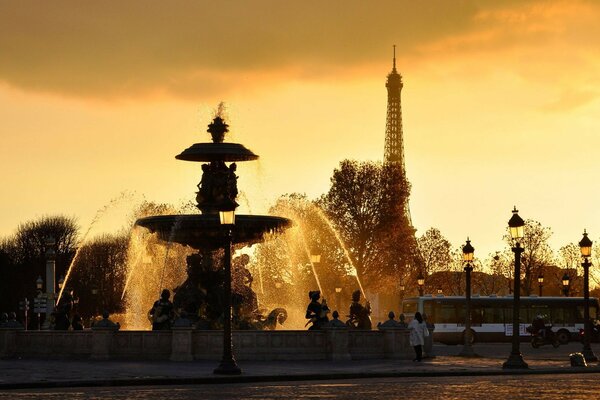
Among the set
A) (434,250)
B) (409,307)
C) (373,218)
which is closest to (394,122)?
(434,250)

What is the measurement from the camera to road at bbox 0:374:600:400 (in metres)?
22.2

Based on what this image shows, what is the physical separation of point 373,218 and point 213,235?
126 ft

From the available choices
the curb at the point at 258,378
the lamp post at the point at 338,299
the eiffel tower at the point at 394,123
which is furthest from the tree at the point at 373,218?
the eiffel tower at the point at 394,123

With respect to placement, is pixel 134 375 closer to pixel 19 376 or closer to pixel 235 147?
pixel 19 376

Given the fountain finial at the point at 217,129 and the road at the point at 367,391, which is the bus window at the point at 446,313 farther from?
the road at the point at 367,391

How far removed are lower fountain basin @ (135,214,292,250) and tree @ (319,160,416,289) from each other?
119 feet

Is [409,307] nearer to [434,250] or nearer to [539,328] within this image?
[539,328]

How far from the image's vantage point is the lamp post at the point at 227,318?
93.8 ft

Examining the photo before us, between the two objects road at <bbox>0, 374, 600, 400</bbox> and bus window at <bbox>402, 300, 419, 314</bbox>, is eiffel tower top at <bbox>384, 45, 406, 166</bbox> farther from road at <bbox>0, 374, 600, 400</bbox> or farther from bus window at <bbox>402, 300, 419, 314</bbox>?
road at <bbox>0, 374, 600, 400</bbox>

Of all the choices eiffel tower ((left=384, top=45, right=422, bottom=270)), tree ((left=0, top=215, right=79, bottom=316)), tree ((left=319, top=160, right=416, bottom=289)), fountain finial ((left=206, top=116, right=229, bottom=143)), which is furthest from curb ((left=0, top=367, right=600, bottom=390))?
eiffel tower ((left=384, top=45, right=422, bottom=270))

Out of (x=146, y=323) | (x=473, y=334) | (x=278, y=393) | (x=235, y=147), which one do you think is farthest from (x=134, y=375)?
(x=473, y=334)

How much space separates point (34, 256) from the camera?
108062 mm

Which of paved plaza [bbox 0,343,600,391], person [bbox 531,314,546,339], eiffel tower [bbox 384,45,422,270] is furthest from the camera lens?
eiffel tower [bbox 384,45,422,270]

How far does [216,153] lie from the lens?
133ft
